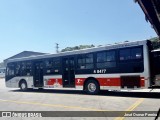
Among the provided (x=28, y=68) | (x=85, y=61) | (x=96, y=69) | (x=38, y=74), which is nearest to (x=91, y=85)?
(x=96, y=69)

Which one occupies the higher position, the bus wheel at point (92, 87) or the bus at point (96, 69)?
the bus at point (96, 69)

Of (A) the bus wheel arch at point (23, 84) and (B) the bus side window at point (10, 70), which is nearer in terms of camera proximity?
(A) the bus wheel arch at point (23, 84)

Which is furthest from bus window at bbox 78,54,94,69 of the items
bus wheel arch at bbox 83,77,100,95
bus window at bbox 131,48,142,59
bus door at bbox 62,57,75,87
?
bus window at bbox 131,48,142,59

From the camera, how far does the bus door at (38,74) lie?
19461 mm

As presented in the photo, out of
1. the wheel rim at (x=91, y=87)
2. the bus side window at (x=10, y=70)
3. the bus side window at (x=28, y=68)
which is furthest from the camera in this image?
the bus side window at (x=10, y=70)

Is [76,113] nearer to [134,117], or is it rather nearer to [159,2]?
[134,117]

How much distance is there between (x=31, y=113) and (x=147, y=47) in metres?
7.34

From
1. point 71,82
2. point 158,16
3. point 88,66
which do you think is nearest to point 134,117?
point 158,16

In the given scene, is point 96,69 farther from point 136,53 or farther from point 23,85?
point 23,85

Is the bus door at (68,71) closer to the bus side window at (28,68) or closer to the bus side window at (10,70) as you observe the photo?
the bus side window at (28,68)

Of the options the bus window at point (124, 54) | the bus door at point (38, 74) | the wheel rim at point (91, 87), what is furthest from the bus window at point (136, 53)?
the bus door at point (38, 74)

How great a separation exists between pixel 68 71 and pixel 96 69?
247 cm

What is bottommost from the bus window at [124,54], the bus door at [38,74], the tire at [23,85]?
the tire at [23,85]

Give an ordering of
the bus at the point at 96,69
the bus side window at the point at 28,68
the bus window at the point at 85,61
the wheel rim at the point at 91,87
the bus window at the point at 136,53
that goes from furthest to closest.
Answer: the bus side window at the point at 28,68 → the bus window at the point at 85,61 → the wheel rim at the point at 91,87 → the bus window at the point at 136,53 → the bus at the point at 96,69
